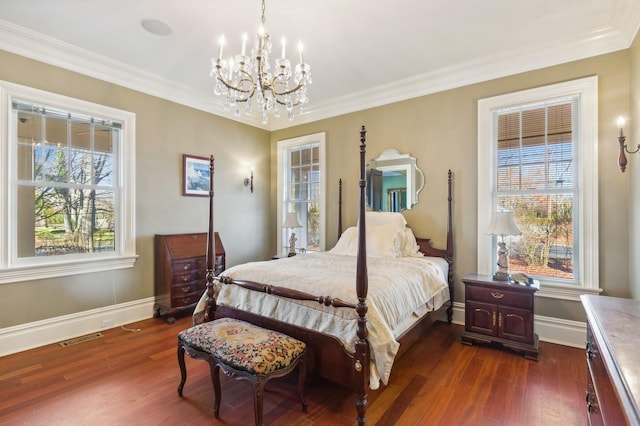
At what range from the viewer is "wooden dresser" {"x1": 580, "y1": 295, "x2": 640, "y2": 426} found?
845 mm

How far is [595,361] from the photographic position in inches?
54.0

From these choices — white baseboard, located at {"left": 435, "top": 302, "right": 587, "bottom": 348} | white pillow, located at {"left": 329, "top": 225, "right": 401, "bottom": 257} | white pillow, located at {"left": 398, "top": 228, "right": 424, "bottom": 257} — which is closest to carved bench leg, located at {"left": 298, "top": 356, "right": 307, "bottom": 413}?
white pillow, located at {"left": 329, "top": 225, "right": 401, "bottom": 257}

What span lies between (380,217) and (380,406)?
7.55ft

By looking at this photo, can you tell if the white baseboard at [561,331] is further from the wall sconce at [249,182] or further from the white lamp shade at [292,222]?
the wall sconce at [249,182]

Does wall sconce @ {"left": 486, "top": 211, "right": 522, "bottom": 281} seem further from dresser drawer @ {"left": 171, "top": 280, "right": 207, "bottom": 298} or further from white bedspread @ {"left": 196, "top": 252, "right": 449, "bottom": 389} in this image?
dresser drawer @ {"left": 171, "top": 280, "right": 207, "bottom": 298}

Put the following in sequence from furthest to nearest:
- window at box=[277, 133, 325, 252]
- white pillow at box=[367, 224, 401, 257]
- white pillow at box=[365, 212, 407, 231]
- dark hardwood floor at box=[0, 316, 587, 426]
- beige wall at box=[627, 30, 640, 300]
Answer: window at box=[277, 133, 325, 252] → white pillow at box=[365, 212, 407, 231] → white pillow at box=[367, 224, 401, 257] → beige wall at box=[627, 30, 640, 300] → dark hardwood floor at box=[0, 316, 587, 426]

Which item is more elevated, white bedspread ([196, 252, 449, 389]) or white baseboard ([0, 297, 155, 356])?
white bedspread ([196, 252, 449, 389])

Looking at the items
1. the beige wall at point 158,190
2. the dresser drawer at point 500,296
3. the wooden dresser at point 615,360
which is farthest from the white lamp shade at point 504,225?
the beige wall at point 158,190

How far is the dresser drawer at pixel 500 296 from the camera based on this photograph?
272cm

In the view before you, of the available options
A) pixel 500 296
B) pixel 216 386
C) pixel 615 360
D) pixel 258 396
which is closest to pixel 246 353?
pixel 258 396

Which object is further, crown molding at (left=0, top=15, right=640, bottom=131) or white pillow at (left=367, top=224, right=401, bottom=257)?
white pillow at (left=367, top=224, right=401, bottom=257)

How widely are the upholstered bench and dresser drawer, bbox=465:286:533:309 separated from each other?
1.89 meters

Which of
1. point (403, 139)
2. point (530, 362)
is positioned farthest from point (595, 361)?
point (403, 139)

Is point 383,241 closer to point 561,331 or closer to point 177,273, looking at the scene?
point 561,331
